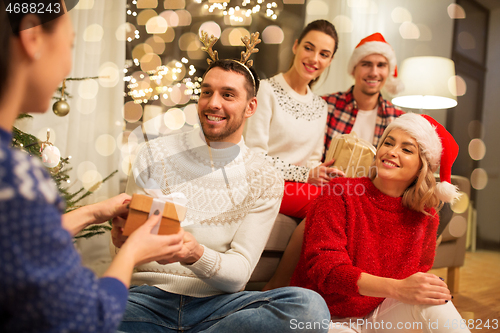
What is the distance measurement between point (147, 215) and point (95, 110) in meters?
1.93

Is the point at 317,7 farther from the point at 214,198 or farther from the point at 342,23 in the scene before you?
the point at 214,198

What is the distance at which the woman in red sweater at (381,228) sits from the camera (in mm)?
1245

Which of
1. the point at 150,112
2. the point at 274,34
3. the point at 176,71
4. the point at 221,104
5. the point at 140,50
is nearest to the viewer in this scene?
the point at 221,104

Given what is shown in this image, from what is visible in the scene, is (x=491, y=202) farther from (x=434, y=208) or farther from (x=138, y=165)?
(x=138, y=165)

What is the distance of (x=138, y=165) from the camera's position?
128 centimetres

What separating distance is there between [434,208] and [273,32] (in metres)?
2.68

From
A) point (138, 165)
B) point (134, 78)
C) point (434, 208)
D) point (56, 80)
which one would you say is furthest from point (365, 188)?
point (134, 78)

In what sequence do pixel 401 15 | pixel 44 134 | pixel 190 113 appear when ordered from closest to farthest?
pixel 44 134, pixel 190 113, pixel 401 15

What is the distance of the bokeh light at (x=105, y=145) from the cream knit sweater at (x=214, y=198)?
1295 mm

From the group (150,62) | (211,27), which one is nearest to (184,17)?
(211,27)

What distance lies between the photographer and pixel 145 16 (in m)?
3.20

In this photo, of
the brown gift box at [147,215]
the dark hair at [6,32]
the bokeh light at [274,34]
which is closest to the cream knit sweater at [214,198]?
the brown gift box at [147,215]

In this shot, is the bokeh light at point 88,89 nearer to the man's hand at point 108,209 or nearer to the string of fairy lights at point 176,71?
the string of fairy lights at point 176,71

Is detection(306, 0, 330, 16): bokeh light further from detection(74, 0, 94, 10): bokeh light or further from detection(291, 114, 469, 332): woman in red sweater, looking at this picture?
detection(291, 114, 469, 332): woman in red sweater
